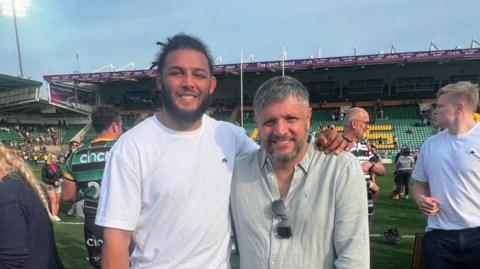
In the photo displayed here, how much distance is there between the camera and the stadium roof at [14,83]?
41.2 metres

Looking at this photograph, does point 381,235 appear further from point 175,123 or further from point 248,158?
point 175,123

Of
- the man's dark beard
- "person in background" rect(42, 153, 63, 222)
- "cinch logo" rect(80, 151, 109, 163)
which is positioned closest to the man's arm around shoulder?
the man's dark beard

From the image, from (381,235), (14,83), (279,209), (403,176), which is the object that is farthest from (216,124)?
(14,83)

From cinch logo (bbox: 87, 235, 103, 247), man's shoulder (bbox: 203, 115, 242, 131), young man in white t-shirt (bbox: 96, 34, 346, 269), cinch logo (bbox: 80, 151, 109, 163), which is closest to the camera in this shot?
young man in white t-shirt (bbox: 96, 34, 346, 269)

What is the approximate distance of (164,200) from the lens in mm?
2193

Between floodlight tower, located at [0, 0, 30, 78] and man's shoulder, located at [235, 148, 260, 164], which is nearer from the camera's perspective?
man's shoulder, located at [235, 148, 260, 164]

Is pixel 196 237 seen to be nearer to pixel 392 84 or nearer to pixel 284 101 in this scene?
pixel 284 101

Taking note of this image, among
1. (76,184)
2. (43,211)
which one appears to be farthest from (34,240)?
(76,184)

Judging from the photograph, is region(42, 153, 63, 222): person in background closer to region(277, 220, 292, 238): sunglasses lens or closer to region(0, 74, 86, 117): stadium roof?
region(277, 220, 292, 238): sunglasses lens

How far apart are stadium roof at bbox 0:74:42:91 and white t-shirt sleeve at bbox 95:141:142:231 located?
1699 inches

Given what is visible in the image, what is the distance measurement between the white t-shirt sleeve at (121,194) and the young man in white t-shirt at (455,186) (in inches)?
97.2

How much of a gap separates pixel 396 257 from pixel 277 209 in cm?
571

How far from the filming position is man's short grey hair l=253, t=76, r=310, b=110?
2141mm

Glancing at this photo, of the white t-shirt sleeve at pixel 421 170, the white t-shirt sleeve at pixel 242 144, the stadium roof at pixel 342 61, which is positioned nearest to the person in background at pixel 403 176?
the white t-shirt sleeve at pixel 421 170
